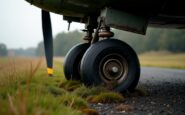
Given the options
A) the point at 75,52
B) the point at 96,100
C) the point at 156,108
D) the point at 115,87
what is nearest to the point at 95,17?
the point at 75,52

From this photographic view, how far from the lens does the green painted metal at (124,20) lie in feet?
19.2

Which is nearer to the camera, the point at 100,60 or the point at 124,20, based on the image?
the point at 100,60

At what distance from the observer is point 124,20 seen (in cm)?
Answer: 594

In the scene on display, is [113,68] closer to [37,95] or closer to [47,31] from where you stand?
[47,31]

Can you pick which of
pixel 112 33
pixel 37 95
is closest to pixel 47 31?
pixel 112 33

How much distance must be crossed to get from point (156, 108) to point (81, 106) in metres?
1.04

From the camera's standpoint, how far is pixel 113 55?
19.1ft

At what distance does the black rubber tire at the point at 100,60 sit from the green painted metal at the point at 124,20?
0.31 meters

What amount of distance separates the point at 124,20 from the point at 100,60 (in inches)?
35.3

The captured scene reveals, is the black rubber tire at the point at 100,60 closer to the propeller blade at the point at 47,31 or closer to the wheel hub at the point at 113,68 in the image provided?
the wheel hub at the point at 113,68

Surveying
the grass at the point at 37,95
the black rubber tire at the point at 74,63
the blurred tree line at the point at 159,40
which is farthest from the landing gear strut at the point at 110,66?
the blurred tree line at the point at 159,40

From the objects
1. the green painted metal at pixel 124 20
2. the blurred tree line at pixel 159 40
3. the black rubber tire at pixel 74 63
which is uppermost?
the green painted metal at pixel 124 20

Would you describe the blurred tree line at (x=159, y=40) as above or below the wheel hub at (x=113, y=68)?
below

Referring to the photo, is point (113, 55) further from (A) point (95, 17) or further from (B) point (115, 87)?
(A) point (95, 17)
